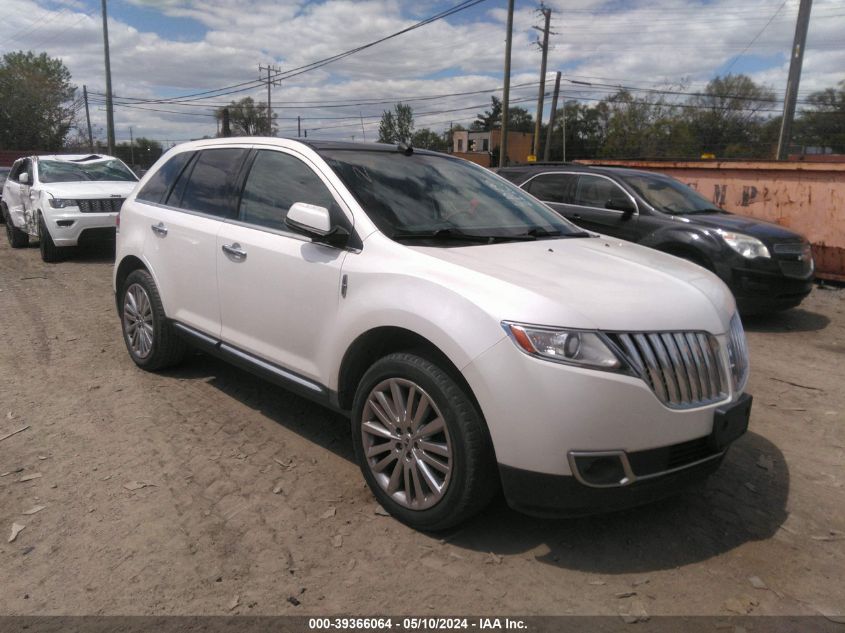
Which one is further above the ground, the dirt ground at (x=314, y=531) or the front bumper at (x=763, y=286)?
the front bumper at (x=763, y=286)

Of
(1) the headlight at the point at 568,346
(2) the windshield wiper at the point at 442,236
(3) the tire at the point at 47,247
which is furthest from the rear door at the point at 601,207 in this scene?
(3) the tire at the point at 47,247

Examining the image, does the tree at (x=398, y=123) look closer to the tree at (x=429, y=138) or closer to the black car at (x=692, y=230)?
the tree at (x=429, y=138)

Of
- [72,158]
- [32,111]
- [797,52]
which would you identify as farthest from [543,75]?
[32,111]

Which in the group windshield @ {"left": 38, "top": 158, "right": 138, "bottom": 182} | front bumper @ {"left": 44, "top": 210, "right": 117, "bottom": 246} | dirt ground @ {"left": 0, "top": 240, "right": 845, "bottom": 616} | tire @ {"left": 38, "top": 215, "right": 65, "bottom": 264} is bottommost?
dirt ground @ {"left": 0, "top": 240, "right": 845, "bottom": 616}

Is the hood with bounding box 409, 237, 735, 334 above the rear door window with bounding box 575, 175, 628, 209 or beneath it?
beneath

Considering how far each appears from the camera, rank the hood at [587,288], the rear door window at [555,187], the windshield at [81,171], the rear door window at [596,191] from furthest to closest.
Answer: the windshield at [81,171] → the rear door window at [555,187] → the rear door window at [596,191] → the hood at [587,288]

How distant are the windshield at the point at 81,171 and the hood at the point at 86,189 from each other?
33 centimetres

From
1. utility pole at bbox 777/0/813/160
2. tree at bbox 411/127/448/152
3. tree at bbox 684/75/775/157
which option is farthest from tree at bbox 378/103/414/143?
utility pole at bbox 777/0/813/160

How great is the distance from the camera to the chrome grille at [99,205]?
34.7 ft

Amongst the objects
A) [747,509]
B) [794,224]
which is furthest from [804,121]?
[747,509]

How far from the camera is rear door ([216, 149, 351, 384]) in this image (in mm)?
3416

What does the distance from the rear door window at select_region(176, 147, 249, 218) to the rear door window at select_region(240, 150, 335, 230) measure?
6.4 inches

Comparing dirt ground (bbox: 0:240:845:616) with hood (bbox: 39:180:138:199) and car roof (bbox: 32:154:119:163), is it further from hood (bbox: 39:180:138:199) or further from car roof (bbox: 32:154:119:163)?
car roof (bbox: 32:154:119:163)

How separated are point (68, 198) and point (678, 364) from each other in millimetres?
10476
